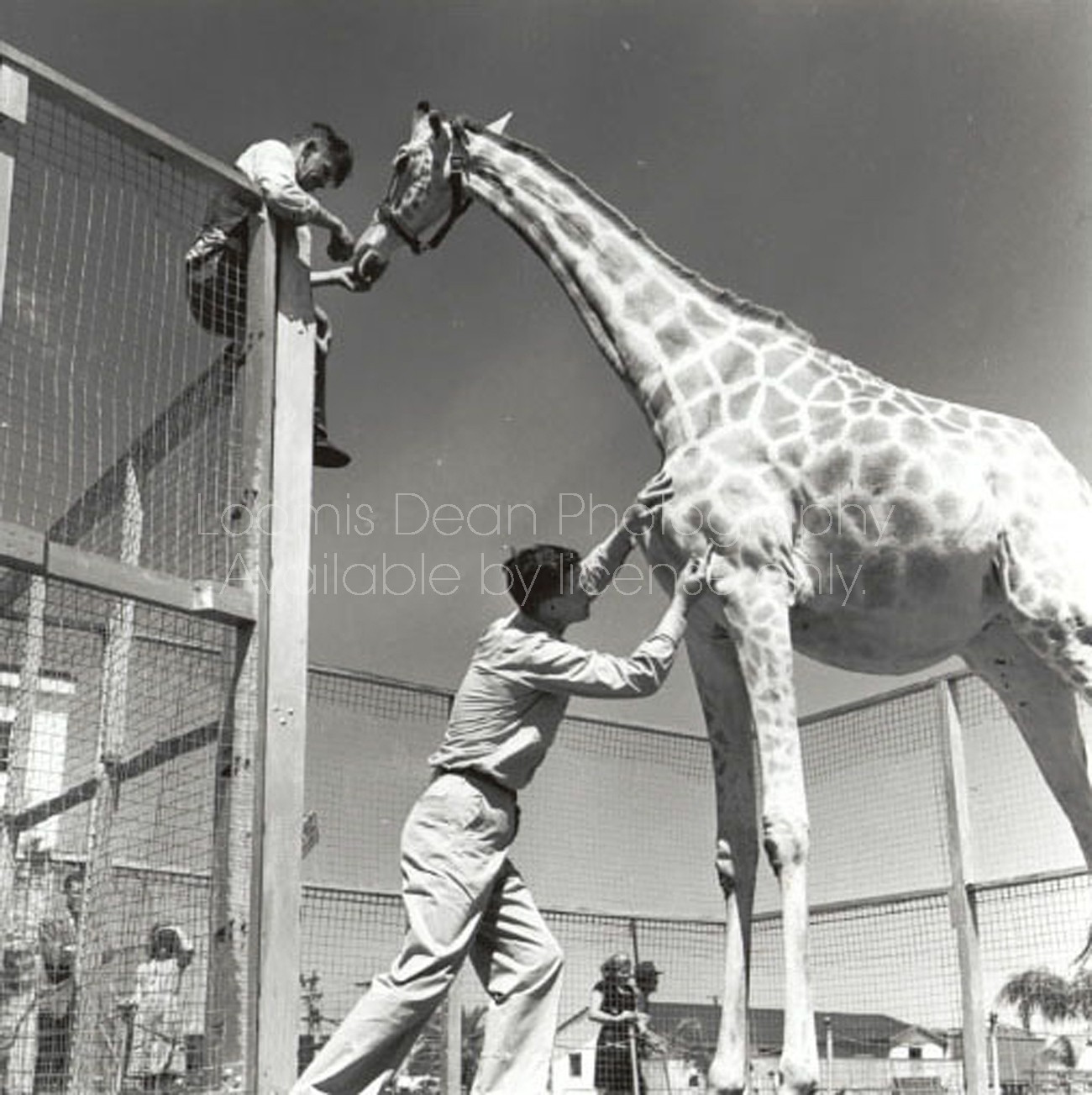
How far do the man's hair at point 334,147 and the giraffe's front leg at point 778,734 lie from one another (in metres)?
2.70

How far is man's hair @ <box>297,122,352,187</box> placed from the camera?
5.98 meters

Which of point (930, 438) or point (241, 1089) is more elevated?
point (930, 438)

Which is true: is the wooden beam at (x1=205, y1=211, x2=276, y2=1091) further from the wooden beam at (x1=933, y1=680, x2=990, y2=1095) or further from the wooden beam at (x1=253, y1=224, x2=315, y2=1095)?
the wooden beam at (x1=933, y1=680, x2=990, y2=1095)

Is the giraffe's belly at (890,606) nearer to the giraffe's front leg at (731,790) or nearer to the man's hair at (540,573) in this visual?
the giraffe's front leg at (731,790)

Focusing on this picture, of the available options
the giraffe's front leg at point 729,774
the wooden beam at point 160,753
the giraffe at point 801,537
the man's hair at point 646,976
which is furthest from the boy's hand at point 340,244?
the man's hair at point 646,976

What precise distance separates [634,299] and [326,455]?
1510mm

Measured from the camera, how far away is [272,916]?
4.48 metres

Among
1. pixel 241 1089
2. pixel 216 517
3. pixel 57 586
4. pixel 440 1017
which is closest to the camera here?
pixel 241 1089

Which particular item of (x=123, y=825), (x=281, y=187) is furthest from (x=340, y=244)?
(x=123, y=825)

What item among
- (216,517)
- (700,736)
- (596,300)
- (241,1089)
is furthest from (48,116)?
(700,736)

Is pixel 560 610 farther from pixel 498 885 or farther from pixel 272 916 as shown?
pixel 272 916

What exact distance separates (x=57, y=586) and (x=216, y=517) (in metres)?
0.61

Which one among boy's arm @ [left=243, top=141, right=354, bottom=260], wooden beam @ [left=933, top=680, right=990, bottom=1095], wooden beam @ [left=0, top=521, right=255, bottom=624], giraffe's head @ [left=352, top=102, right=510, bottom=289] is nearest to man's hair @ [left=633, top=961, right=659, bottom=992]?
wooden beam @ [left=933, top=680, right=990, bottom=1095]

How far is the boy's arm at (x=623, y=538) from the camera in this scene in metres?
4.91
